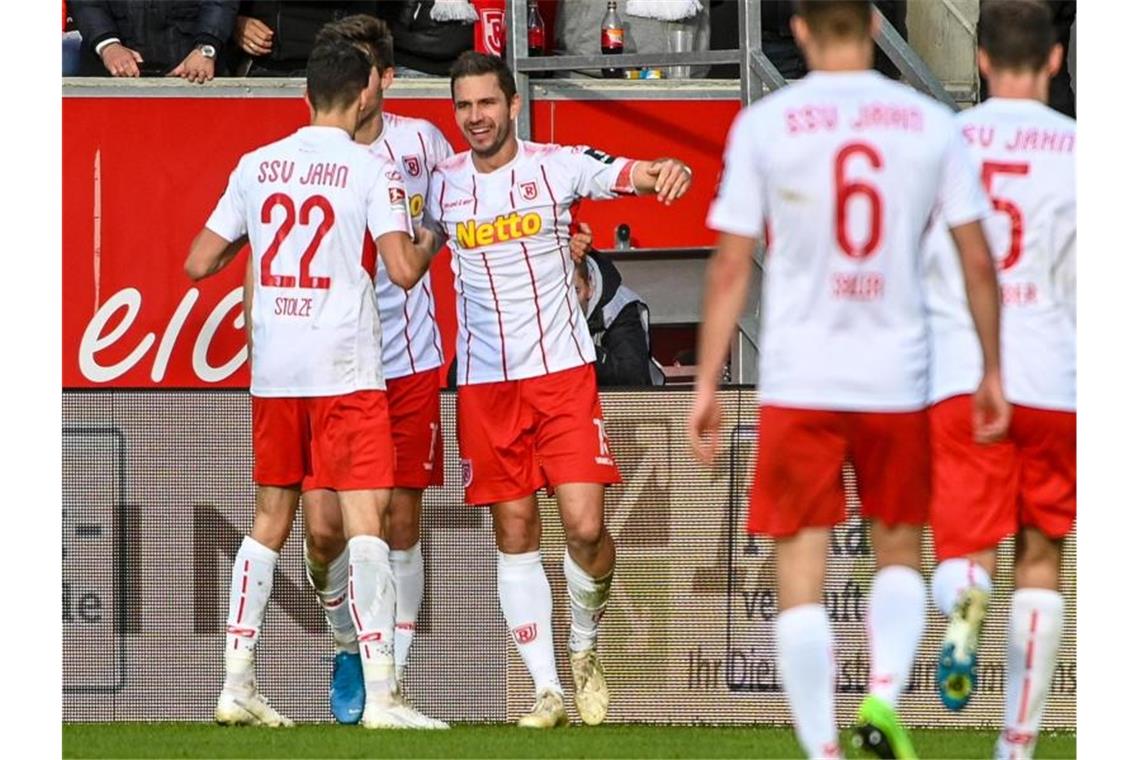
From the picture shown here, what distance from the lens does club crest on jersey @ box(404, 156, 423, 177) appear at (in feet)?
27.7

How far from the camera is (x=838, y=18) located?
580cm

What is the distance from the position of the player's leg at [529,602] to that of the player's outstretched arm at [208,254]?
4.23ft

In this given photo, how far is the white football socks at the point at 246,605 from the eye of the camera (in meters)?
7.78

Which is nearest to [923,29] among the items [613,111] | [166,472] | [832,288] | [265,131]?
[613,111]

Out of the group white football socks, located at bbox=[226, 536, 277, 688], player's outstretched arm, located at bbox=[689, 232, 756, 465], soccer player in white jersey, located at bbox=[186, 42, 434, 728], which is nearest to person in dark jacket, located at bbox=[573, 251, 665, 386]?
soccer player in white jersey, located at bbox=[186, 42, 434, 728]

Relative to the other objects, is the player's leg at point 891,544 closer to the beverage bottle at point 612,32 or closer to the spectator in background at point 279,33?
the beverage bottle at point 612,32

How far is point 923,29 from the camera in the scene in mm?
11578

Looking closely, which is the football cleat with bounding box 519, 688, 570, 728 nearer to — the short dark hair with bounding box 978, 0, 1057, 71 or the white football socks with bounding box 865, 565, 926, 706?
the white football socks with bounding box 865, 565, 926, 706

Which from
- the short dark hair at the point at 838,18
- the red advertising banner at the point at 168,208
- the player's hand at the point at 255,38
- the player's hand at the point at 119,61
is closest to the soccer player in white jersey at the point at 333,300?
the short dark hair at the point at 838,18

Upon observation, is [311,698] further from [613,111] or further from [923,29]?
[923,29]

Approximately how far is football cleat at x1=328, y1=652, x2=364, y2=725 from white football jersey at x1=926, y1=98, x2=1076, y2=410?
2630 mm

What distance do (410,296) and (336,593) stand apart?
1.11 metres

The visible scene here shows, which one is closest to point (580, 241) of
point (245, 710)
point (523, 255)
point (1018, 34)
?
point (523, 255)
